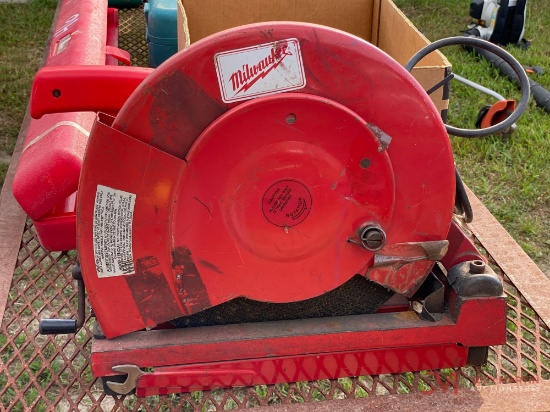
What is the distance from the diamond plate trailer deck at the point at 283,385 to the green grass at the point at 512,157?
1.10ft

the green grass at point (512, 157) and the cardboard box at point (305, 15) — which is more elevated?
the cardboard box at point (305, 15)

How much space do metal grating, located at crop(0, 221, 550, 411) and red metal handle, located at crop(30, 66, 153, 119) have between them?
715mm

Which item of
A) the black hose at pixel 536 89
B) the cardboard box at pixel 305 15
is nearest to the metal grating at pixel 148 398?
the cardboard box at pixel 305 15

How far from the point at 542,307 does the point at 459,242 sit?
508 millimetres

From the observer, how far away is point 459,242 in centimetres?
188

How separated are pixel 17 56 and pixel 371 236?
380 cm

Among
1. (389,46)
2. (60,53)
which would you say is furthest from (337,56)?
(60,53)

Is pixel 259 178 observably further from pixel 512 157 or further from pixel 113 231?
pixel 512 157

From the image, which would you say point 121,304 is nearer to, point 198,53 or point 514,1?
point 198,53

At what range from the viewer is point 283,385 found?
196cm

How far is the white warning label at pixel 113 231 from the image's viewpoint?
154 cm

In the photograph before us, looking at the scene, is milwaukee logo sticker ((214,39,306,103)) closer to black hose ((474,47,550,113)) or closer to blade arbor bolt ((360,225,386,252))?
blade arbor bolt ((360,225,386,252))

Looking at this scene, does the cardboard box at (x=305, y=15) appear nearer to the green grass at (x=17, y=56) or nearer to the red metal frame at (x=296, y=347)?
the green grass at (x=17, y=56)

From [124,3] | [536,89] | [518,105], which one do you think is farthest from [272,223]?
[124,3]
